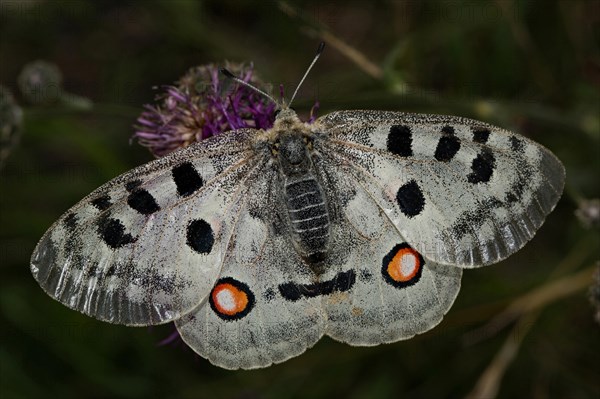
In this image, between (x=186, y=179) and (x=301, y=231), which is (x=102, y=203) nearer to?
(x=186, y=179)

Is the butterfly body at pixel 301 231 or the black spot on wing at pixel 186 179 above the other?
the black spot on wing at pixel 186 179

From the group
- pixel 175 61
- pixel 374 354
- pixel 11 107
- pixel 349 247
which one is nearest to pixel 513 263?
pixel 374 354

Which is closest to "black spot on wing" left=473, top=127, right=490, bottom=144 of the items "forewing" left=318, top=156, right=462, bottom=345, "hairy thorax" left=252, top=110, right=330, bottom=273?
"forewing" left=318, top=156, right=462, bottom=345

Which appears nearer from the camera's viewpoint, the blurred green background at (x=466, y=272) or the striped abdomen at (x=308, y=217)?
the striped abdomen at (x=308, y=217)

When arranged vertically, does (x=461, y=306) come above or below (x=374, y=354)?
above

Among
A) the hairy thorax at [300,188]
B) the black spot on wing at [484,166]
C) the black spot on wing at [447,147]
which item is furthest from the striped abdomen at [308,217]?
the black spot on wing at [484,166]

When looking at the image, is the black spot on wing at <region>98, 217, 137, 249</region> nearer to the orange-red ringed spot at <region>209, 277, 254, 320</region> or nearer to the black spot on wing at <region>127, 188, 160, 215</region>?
the black spot on wing at <region>127, 188, 160, 215</region>

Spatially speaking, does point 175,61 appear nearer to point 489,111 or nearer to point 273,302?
point 489,111

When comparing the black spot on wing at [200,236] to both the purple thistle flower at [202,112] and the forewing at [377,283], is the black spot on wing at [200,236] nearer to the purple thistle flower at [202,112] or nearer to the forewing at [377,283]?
the forewing at [377,283]
